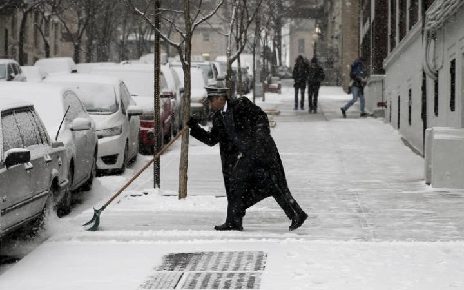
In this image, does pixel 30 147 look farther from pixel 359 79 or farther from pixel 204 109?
pixel 359 79

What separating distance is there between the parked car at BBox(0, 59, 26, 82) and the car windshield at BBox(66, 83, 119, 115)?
15.6m

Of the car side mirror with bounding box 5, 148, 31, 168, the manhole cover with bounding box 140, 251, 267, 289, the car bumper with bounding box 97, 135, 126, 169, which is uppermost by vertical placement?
the car side mirror with bounding box 5, 148, 31, 168

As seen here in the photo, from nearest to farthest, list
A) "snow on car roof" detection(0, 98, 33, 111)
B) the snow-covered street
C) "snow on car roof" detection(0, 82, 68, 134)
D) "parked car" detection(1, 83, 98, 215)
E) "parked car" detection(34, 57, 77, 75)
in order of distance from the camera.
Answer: the snow-covered street < "snow on car roof" detection(0, 98, 33, 111) < "parked car" detection(1, 83, 98, 215) < "snow on car roof" detection(0, 82, 68, 134) < "parked car" detection(34, 57, 77, 75)

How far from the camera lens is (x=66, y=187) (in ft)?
40.8

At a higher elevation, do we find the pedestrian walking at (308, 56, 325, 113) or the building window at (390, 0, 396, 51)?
the building window at (390, 0, 396, 51)

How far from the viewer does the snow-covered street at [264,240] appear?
341 inches

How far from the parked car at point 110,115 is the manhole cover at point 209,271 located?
310 inches

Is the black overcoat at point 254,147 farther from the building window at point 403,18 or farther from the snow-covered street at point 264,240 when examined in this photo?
the building window at point 403,18

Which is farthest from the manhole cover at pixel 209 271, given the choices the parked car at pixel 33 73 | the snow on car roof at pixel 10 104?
the parked car at pixel 33 73

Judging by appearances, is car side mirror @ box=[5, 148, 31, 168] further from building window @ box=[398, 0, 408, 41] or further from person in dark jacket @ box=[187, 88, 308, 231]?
building window @ box=[398, 0, 408, 41]

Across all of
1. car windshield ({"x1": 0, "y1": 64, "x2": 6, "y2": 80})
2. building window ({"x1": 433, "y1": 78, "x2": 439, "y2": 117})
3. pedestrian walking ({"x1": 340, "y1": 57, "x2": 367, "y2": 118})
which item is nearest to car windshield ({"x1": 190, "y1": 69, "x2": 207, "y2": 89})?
pedestrian walking ({"x1": 340, "y1": 57, "x2": 367, "y2": 118})

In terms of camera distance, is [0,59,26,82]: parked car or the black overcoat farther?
[0,59,26,82]: parked car

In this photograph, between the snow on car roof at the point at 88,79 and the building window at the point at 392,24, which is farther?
the building window at the point at 392,24

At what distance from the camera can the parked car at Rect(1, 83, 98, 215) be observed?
45.2ft
